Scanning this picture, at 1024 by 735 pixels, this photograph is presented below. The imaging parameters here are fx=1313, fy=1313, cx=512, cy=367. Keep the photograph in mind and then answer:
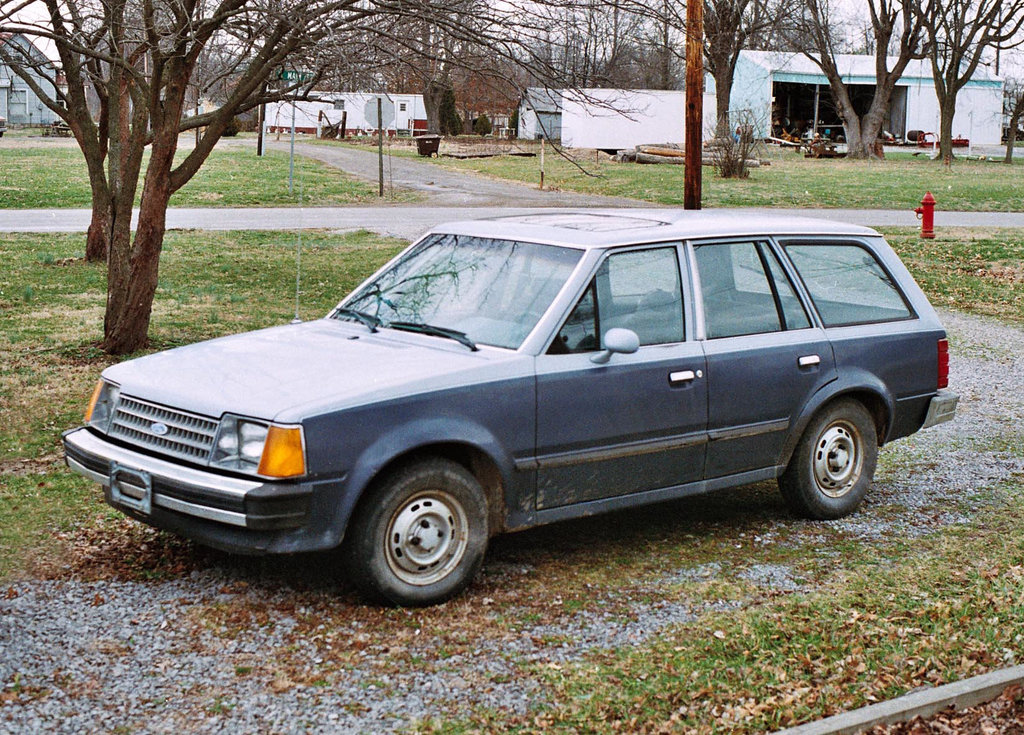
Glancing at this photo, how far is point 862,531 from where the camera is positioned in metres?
6.91

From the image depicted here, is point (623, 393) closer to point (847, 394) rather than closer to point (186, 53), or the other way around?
point (847, 394)

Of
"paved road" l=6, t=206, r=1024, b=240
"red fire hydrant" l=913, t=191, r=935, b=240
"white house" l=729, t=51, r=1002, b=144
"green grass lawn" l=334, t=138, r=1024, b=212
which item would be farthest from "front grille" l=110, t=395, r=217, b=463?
"white house" l=729, t=51, r=1002, b=144

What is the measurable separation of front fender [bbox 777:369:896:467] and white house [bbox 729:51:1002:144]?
175ft

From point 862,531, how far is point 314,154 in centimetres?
4653

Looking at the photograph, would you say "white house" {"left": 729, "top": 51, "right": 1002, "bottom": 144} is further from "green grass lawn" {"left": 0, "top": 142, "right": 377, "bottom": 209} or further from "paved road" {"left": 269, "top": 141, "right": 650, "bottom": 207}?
"green grass lawn" {"left": 0, "top": 142, "right": 377, "bottom": 209}

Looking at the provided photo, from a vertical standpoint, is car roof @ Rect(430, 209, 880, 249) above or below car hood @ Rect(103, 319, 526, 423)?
above

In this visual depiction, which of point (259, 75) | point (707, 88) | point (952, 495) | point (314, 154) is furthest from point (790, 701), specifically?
point (707, 88)

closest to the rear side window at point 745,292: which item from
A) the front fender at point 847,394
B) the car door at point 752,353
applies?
the car door at point 752,353

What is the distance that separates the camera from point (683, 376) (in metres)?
6.22

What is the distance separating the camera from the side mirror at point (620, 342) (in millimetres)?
5820

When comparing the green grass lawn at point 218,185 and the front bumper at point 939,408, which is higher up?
the green grass lawn at point 218,185

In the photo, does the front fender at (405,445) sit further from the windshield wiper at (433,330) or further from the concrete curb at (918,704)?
the concrete curb at (918,704)

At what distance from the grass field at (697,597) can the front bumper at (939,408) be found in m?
0.59

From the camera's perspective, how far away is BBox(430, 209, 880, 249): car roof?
630 cm
